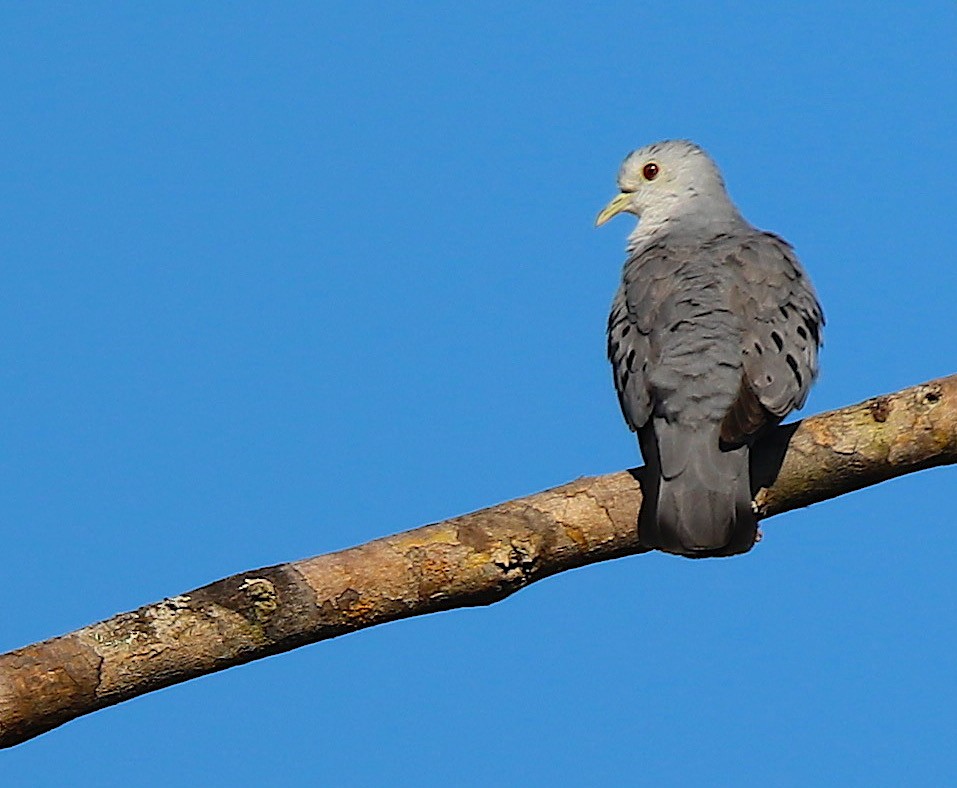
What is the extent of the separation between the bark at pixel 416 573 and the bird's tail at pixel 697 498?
7 cm

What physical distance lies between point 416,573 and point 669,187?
10.9 ft

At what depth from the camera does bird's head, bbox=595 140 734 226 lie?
6652 mm

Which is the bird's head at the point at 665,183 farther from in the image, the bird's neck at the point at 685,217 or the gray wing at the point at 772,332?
the gray wing at the point at 772,332

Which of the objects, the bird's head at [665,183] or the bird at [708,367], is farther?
the bird's head at [665,183]

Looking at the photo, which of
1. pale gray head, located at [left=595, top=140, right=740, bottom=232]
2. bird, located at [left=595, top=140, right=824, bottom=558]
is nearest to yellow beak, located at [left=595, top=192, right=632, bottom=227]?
pale gray head, located at [left=595, top=140, right=740, bottom=232]

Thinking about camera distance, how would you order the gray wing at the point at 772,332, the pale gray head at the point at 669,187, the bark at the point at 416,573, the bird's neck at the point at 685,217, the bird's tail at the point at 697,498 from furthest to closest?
the pale gray head at the point at 669,187
the bird's neck at the point at 685,217
the gray wing at the point at 772,332
the bird's tail at the point at 697,498
the bark at the point at 416,573

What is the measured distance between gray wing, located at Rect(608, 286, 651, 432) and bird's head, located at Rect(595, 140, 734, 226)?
1392 millimetres

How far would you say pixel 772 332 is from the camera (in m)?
4.96

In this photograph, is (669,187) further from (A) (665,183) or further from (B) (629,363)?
(B) (629,363)

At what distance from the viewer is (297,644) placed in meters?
3.88

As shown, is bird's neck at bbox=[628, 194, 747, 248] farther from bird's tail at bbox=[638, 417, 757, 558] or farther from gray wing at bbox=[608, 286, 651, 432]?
bird's tail at bbox=[638, 417, 757, 558]

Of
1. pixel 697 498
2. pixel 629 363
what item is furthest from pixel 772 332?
pixel 697 498

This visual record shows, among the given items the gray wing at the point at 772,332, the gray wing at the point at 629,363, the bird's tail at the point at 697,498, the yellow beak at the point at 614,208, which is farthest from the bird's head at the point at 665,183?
the bird's tail at the point at 697,498

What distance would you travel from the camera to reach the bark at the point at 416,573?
11.9 feet
